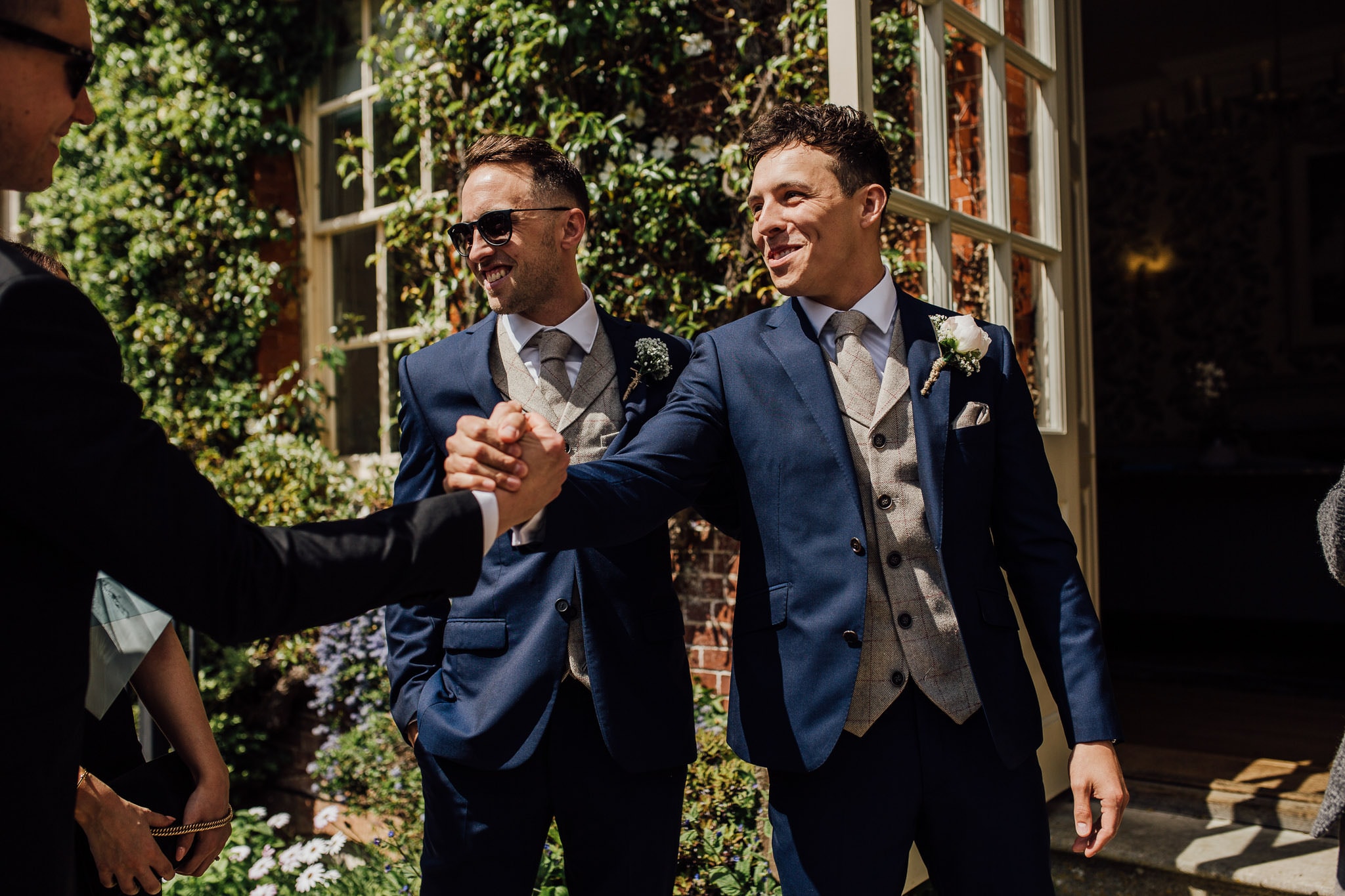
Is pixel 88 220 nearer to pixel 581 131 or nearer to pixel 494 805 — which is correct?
pixel 581 131

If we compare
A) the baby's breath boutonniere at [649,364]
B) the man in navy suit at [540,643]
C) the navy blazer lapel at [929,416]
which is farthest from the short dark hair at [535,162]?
the navy blazer lapel at [929,416]

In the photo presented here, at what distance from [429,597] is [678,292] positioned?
2605mm

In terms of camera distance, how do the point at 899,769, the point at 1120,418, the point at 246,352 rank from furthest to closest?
the point at 1120,418
the point at 246,352
the point at 899,769

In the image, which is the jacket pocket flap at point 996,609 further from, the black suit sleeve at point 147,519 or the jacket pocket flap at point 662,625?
the black suit sleeve at point 147,519

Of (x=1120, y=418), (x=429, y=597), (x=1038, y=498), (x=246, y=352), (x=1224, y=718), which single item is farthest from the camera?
(x=1120, y=418)

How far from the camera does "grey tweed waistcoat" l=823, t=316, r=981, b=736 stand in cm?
178

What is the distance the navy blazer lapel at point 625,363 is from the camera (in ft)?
6.90

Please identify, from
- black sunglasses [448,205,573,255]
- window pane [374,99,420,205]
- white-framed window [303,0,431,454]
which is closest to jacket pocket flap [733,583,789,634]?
black sunglasses [448,205,573,255]

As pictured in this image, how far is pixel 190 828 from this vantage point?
5.65 feet

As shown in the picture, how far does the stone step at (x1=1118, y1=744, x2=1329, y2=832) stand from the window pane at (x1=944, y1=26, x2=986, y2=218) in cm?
197

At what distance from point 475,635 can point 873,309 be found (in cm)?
99

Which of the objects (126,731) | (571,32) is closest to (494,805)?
(126,731)

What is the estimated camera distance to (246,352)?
17.8 ft

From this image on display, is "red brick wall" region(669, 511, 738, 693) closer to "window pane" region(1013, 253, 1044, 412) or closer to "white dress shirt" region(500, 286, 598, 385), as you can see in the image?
"window pane" region(1013, 253, 1044, 412)
